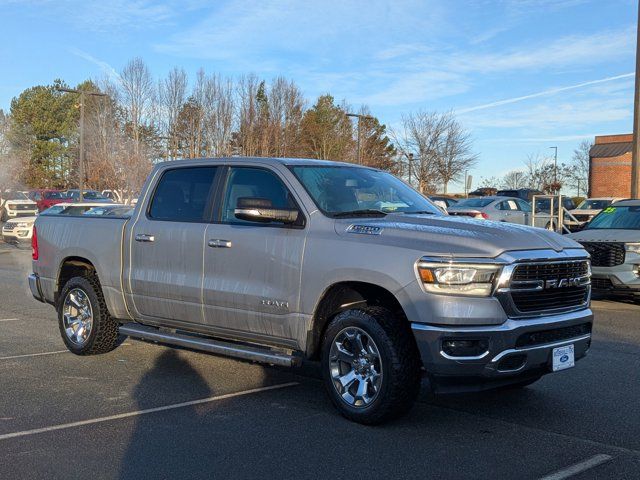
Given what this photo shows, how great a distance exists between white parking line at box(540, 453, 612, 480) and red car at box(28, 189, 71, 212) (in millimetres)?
40913

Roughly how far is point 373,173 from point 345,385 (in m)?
2.12

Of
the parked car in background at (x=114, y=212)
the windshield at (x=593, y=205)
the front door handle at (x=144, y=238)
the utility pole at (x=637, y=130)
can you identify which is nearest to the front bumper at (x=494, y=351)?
the front door handle at (x=144, y=238)

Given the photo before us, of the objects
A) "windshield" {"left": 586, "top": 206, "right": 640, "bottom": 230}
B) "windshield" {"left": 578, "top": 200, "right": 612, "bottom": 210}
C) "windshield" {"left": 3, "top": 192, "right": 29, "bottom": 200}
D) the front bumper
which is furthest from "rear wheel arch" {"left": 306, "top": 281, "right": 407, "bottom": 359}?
"windshield" {"left": 3, "top": 192, "right": 29, "bottom": 200}

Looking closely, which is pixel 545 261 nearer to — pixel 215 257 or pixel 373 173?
pixel 373 173

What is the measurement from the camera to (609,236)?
1141cm

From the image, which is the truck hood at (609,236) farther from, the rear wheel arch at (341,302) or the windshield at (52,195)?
the windshield at (52,195)

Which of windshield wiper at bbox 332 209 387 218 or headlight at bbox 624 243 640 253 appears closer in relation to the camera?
windshield wiper at bbox 332 209 387 218

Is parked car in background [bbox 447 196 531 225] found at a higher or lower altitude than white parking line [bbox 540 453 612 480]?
higher

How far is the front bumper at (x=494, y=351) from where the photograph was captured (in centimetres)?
468

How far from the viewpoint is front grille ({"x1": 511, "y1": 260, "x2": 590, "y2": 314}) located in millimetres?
4836

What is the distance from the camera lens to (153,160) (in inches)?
1629

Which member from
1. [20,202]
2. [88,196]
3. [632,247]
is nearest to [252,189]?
[632,247]

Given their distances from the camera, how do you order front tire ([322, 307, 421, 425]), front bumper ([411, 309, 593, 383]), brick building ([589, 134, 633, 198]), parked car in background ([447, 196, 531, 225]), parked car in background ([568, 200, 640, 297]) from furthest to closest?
1. brick building ([589, 134, 633, 198])
2. parked car in background ([447, 196, 531, 225])
3. parked car in background ([568, 200, 640, 297])
4. front tire ([322, 307, 421, 425])
5. front bumper ([411, 309, 593, 383])

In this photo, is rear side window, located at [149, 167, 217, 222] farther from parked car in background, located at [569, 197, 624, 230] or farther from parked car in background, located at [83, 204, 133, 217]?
parked car in background, located at [569, 197, 624, 230]
